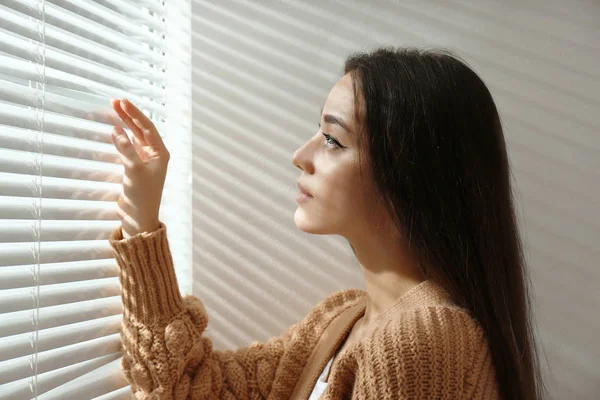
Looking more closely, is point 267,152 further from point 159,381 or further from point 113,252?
point 159,381

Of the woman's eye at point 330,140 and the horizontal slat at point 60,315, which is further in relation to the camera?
the woman's eye at point 330,140

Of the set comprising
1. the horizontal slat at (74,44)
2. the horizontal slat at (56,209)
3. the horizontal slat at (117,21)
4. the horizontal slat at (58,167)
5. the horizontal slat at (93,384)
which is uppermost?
the horizontal slat at (117,21)

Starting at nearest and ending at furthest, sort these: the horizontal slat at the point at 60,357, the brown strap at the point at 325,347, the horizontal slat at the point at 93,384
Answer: the horizontal slat at the point at 60,357
the horizontal slat at the point at 93,384
the brown strap at the point at 325,347

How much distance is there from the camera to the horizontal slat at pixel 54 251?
942 millimetres

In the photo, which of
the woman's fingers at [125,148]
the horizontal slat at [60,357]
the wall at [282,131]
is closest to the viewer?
the horizontal slat at [60,357]

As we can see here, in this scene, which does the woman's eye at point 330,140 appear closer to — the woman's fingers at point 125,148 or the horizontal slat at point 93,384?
the woman's fingers at point 125,148

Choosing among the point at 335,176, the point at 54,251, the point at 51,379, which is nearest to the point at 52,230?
the point at 54,251

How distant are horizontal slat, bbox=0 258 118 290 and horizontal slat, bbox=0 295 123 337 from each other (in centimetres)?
5

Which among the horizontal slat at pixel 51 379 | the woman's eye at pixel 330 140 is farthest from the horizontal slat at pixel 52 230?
the woman's eye at pixel 330 140

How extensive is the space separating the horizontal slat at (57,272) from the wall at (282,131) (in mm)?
378

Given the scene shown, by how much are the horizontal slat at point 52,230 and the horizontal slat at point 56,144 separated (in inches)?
4.6

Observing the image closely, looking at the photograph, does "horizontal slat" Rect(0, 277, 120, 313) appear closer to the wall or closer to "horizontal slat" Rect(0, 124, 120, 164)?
"horizontal slat" Rect(0, 124, 120, 164)

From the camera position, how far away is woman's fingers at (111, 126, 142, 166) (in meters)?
1.15

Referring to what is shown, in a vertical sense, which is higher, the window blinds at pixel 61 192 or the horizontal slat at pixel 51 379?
the window blinds at pixel 61 192
